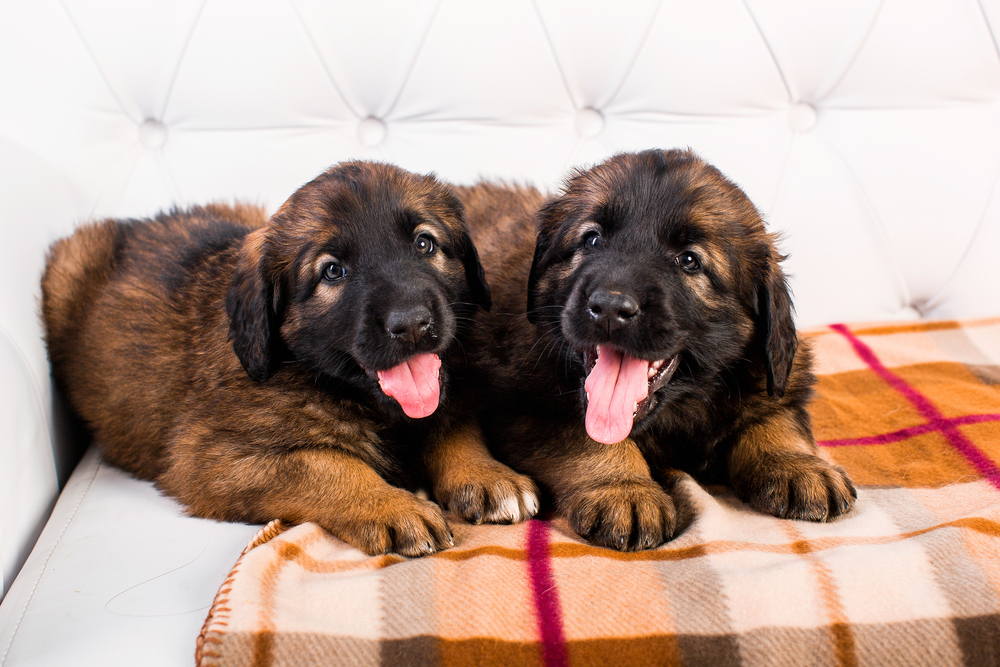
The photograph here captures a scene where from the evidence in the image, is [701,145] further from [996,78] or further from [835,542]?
[835,542]

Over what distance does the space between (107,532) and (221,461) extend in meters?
0.37

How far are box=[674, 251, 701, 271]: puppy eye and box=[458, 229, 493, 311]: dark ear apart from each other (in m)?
0.69

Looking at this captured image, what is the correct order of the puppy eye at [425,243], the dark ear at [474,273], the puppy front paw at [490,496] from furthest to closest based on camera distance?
the dark ear at [474,273], the puppy eye at [425,243], the puppy front paw at [490,496]

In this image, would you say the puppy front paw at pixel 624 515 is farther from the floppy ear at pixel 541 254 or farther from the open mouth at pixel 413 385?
the floppy ear at pixel 541 254

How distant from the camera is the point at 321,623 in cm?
169

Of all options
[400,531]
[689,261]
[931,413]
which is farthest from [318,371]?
[931,413]

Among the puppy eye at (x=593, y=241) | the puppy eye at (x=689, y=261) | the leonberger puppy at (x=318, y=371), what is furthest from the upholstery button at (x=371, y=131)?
the puppy eye at (x=689, y=261)

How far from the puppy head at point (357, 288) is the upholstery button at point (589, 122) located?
1.59 m

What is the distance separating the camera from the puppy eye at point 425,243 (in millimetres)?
2449

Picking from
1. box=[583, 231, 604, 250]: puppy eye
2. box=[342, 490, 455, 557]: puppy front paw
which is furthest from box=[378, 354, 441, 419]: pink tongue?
box=[583, 231, 604, 250]: puppy eye

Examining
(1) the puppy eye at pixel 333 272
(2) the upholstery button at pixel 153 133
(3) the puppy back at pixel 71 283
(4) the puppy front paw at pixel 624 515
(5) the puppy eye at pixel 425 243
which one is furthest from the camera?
(2) the upholstery button at pixel 153 133

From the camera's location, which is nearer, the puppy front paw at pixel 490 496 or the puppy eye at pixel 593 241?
the puppy front paw at pixel 490 496

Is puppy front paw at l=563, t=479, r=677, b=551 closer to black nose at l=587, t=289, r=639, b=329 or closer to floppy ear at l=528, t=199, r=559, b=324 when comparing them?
black nose at l=587, t=289, r=639, b=329

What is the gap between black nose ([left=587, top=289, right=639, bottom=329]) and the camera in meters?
1.99
